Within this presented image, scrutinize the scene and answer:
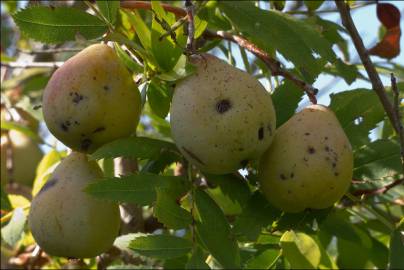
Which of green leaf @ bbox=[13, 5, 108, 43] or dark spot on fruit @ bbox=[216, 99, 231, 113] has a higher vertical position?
green leaf @ bbox=[13, 5, 108, 43]

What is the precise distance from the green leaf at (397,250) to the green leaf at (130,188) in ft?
1.27

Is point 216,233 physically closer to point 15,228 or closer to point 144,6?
point 144,6

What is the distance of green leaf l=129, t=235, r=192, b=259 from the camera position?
1198mm

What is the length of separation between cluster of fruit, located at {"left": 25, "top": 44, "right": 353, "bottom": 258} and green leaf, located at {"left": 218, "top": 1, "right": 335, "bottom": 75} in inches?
2.9

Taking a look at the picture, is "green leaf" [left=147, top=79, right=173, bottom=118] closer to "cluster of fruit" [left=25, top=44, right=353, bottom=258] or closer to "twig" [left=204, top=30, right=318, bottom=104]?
"cluster of fruit" [left=25, top=44, right=353, bottom=258]

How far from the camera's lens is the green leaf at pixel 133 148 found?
117cm

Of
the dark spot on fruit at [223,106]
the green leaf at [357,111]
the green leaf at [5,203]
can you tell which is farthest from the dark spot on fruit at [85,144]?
the green leaf at [5,203]

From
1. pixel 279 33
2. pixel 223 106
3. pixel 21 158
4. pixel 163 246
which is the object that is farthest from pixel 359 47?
pixel 21 158

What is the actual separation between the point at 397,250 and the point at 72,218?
1.77 ft

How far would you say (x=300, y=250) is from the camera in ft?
4.68

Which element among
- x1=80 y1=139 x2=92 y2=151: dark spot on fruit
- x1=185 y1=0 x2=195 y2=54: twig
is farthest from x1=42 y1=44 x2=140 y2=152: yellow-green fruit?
x1=185 y1=0 x2=195 y2=54: twig

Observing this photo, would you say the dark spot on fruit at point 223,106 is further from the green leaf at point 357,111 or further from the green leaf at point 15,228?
the green leaf at point 15,228

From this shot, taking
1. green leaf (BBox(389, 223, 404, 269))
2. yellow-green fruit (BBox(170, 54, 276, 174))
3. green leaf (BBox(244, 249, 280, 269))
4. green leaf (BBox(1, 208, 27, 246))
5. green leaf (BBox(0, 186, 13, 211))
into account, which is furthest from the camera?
green leaf (BBox(0, 186, 13, 211))

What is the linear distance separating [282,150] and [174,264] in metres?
0.45
